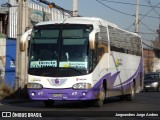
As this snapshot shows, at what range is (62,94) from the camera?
18984 millimetres

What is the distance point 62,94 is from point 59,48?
185cm

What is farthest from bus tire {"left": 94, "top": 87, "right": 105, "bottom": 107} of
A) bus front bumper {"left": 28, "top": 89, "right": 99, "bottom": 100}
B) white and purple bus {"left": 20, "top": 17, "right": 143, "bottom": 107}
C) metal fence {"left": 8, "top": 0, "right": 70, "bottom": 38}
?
metal fence {"left": 8, "top": 0, "right": 70, "bottom": 38}

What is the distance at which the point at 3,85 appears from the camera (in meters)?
27.4

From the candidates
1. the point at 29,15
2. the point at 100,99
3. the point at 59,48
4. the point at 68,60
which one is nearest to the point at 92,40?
the point at 68,60

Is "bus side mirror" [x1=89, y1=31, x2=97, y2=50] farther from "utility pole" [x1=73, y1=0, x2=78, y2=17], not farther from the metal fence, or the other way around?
the metal fence

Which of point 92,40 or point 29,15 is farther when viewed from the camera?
point 29,15

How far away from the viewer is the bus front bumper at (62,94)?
18.9 metres

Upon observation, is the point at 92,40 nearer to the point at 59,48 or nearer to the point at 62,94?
the point at 59,48

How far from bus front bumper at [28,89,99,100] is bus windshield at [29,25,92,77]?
2.48 feet

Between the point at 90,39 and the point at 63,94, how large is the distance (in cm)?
238

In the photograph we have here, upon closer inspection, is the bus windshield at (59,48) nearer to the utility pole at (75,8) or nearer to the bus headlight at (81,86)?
the bus headlight at (81,86)

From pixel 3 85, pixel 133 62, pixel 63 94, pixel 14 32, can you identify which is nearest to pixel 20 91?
pixel 3 85

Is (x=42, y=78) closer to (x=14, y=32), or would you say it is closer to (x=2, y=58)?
(x=2, y=58)

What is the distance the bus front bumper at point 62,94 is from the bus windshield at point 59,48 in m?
0.76
